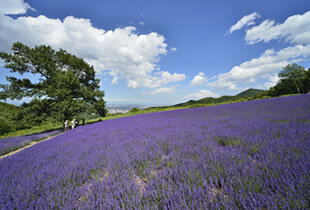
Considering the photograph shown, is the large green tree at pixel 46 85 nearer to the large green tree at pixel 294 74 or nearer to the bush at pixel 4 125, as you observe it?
the bush at pixel 4 125

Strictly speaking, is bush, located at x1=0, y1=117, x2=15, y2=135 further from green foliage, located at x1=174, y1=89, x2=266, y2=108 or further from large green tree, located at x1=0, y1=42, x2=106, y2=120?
green foliage, located at x1=174, y1=89, x2=266, y2=108

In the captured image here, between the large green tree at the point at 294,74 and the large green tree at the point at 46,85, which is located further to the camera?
the large green tree at the point at 294,74

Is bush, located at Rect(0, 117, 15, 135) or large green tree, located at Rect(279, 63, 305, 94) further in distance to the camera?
large green tree, located at Rect(279, 63, 305, 94)

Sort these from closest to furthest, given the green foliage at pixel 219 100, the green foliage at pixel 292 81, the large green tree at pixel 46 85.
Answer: the large green tree at pixel 46 85 → the green foliage at pixel 219 100 → the green foliage at pixel 292 81

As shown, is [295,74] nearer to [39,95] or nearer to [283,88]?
[283,88]

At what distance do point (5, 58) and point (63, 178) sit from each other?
59.6 feet

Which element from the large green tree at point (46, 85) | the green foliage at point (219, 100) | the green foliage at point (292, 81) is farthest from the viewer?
the green foliage at point (292, 81)

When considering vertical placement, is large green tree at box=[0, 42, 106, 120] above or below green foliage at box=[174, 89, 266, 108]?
above

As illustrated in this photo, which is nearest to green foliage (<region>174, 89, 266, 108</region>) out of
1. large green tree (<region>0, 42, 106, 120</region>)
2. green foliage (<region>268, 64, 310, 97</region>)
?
green foliage (<region>268, 64, 310, 97</region>)

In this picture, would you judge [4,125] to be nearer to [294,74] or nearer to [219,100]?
[219,100]

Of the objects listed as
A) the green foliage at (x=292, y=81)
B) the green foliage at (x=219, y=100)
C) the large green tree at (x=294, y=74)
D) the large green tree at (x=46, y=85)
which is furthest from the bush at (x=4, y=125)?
the large green tree at (x=294, y=74)

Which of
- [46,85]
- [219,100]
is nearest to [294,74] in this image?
[219,100]

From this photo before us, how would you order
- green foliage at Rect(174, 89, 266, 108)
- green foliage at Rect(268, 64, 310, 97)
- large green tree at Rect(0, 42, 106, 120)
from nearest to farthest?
large green tree at Rect(0, 42, 106, 120), green foliage at Rect(174, 89, 266, 108), green foliage at Rect(268, 64, 310, 97)

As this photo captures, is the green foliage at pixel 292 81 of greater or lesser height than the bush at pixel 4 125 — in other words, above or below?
above
